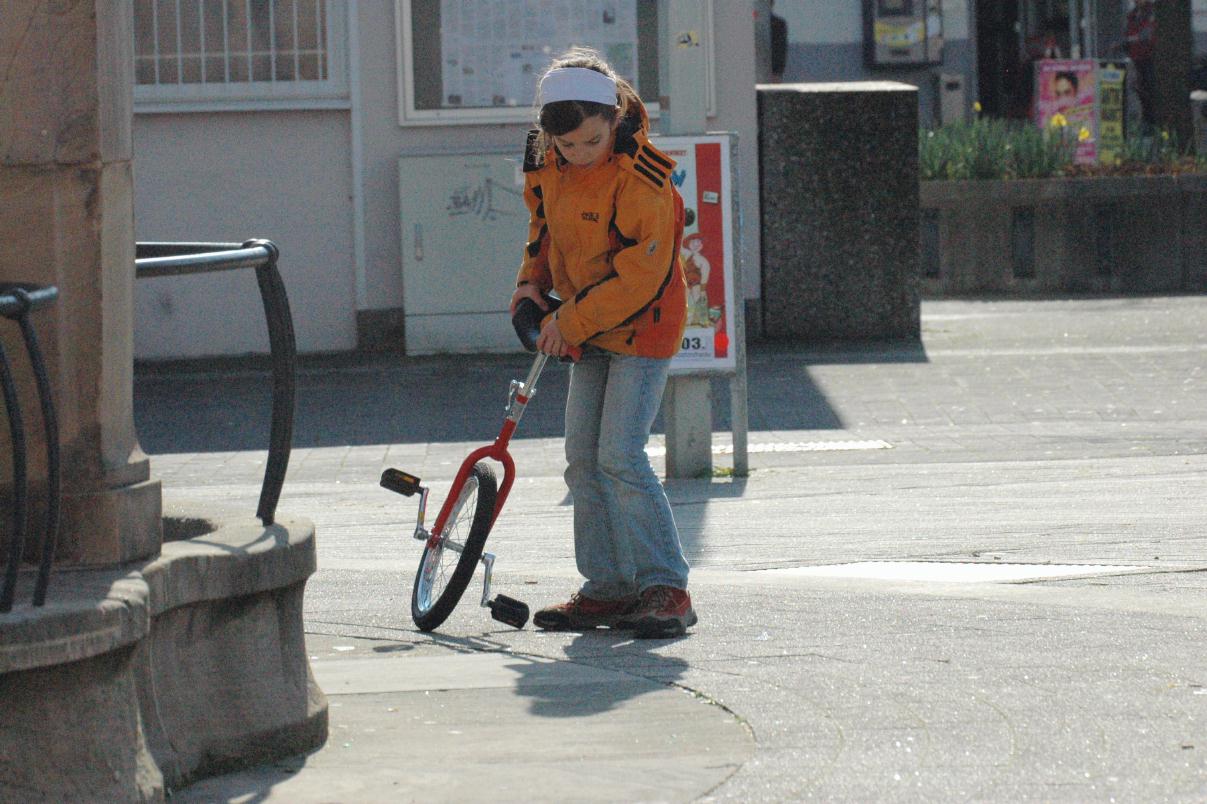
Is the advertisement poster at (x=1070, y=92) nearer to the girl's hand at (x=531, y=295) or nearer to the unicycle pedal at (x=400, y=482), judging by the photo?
the girl's hand at (x=531, y=295)

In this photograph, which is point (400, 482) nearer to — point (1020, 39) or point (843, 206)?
point (843, 206)

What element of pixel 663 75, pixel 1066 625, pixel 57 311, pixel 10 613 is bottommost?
pixel 1066 625

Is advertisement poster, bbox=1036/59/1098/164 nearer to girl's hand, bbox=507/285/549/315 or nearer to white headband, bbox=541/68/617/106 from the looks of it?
girl's hand, bbox=507/285/549/315

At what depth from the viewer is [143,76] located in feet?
45.9

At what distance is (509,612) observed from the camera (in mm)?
5566

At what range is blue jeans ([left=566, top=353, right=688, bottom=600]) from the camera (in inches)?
220

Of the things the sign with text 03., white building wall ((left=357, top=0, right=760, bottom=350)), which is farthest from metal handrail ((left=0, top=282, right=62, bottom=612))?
white building wall ((left=357, top=0, right=760, bottom=350))

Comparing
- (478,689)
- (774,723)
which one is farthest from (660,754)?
(478,689)

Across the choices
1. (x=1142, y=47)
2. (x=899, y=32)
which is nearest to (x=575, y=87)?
(x=1142, y=47)

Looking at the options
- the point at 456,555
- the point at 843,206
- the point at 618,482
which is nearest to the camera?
the point at 618,482

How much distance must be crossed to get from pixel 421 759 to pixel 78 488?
894mm

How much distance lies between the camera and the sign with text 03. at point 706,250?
9.05m

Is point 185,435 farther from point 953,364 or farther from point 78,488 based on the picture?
point 78,488

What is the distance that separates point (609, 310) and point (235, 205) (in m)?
9.11
